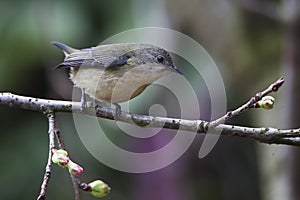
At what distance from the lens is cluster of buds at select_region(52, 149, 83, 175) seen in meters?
1.62

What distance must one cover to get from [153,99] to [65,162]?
2.36m

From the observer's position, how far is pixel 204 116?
4.14 m

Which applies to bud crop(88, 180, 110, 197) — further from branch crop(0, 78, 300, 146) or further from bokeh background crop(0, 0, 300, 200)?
bokeh background crop(0, 0, 300, 200)

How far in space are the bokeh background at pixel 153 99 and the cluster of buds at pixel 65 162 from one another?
7.40 ft

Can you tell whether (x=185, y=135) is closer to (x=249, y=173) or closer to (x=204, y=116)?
(x=204, y=116)

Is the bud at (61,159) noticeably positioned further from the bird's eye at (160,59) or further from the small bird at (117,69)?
the bird's eye at (160,59)

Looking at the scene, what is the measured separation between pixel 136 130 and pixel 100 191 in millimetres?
2290

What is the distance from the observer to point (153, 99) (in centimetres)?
397

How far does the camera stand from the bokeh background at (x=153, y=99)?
4.09 meters

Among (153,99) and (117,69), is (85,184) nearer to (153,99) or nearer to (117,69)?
(117,69)

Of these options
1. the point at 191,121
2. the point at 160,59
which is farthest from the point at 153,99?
the point at 191,121

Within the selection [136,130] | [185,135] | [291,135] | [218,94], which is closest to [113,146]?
[136,130]

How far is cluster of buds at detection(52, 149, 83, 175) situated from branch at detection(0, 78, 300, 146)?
41cm

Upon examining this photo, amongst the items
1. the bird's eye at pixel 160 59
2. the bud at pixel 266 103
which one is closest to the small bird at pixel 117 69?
the bird's eye at pixel 160 59
